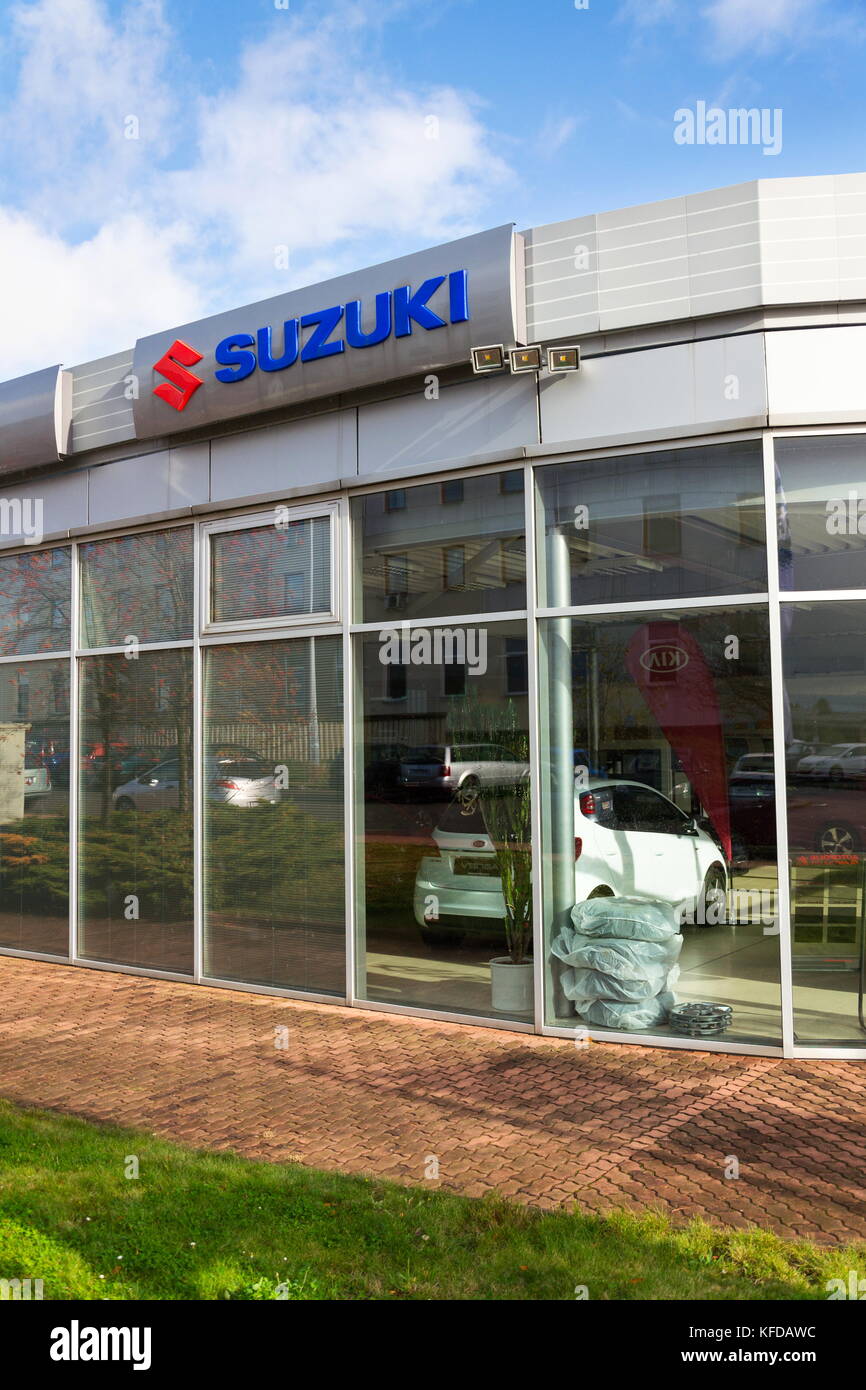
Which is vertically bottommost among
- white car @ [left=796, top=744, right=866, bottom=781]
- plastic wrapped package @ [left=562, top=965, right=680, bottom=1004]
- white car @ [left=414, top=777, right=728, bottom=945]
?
plastic wrapped package @ [left=562, top=965, right=680, bottom=1004]

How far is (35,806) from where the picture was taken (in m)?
10.9

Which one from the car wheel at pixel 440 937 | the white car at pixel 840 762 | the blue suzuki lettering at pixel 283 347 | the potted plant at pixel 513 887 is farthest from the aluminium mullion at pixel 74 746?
the white car at pixel 840 762

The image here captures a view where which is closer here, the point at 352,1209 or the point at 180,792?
the point at 352,1209

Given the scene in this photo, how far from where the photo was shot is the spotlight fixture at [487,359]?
7.62 meters

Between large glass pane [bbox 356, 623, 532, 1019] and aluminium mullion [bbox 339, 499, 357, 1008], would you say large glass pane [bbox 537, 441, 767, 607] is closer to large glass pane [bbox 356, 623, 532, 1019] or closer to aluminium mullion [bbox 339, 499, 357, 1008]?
large glass pane [bbox 356, 623, 532, 1019]

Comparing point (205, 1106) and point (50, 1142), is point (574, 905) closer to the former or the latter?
point (205, 1106)

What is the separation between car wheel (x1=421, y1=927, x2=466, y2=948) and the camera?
8.15m

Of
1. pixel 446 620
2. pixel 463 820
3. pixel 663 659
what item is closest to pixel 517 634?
pixel 446 620

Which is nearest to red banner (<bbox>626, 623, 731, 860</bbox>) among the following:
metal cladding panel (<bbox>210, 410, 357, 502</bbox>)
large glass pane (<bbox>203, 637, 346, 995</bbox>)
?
large glass pane (<bbox>203, 637, 346, 995</bbox>)

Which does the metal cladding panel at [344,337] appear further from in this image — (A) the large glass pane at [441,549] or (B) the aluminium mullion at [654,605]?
(B) the aluminium mullion at [654,605]

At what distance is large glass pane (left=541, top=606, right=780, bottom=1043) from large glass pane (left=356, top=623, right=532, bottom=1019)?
27 centimetres

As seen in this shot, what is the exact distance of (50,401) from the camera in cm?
1033
